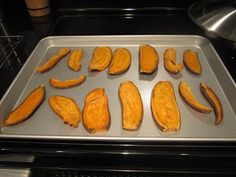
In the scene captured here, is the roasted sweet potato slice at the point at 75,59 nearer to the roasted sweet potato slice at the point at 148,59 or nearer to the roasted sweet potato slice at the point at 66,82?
the roasted sweet potato slice at the point at 66,82

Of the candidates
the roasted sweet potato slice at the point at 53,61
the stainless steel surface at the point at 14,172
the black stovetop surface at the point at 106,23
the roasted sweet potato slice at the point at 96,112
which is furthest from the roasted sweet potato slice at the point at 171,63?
the stainless steel surface at the point at 14,172

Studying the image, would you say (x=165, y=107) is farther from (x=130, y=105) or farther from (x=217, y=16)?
(x=217, y=16)

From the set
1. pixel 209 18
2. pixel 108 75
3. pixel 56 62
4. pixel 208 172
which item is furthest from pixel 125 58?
pixel 208 172

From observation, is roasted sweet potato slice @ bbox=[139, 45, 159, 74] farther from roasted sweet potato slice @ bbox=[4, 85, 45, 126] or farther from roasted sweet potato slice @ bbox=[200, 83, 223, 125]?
roasted sweet potato slice @ bbox=[4, 85, 45, 126]

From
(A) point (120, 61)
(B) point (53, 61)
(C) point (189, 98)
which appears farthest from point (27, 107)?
(C) point (189, 98)

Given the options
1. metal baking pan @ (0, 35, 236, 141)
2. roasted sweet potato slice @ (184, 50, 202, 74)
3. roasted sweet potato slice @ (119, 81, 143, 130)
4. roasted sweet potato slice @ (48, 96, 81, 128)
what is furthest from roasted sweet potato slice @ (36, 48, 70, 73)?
roasted sweet potato slice @ (184, 50, 202, 74)

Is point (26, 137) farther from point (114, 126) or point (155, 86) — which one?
point (155, 86)
